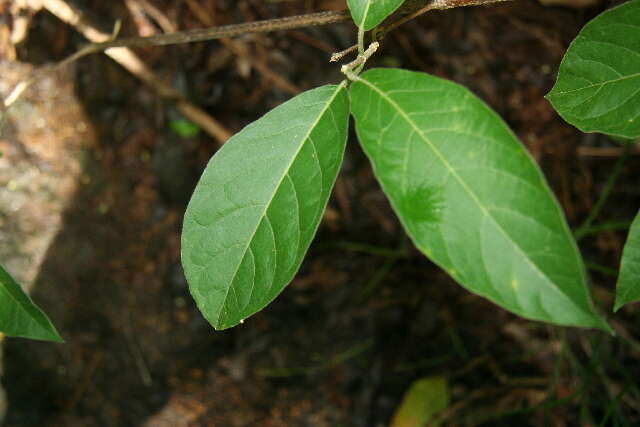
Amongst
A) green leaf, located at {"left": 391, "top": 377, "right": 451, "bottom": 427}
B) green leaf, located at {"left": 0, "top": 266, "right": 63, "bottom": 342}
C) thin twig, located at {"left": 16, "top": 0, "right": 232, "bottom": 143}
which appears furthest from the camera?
green leaf, located at {"left": 391, "top": 377, "right": 451, "bottom": 427}

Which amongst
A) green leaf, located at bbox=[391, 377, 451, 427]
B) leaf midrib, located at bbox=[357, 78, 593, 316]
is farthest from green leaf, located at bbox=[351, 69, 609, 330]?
green leaf, located at bbox=[391, 377, 451, 427]

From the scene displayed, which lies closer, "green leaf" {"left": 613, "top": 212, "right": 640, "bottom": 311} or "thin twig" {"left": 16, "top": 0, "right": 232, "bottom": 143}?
"green leaf" {"left": 613, "top": 212, "right": 640, "bottom": 311}

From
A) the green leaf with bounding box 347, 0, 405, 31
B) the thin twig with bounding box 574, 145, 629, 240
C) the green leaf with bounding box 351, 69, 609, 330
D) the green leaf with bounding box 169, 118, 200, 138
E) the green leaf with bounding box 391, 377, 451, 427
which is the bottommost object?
the green leaf with bounding box 391, 377, 451, 427

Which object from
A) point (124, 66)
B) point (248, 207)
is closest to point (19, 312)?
point (248, 207)

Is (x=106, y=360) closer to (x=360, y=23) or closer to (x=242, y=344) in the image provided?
(x=242, y=344)

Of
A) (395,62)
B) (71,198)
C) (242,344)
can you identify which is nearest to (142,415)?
(242,344)

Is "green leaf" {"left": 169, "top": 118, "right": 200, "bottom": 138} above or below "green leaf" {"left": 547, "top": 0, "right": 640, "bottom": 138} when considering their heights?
above

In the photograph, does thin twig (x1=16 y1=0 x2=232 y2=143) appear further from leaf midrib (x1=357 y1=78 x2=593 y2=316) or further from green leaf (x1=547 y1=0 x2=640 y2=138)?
green leaf (x1=547 y1=0 x2=640 y2=138)
